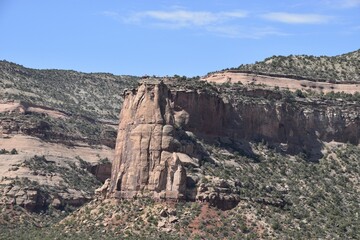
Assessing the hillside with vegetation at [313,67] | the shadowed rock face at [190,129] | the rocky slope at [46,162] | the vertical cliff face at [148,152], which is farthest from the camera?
the rocky slope at [46,162]

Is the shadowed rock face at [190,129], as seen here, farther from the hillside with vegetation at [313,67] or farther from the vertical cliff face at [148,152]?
the hillside with vegetation at [313,67]

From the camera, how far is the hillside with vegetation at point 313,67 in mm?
156250

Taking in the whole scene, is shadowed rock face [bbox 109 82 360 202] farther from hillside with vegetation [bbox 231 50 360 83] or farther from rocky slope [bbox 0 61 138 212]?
rocky slope [bbox 0 61 138 212]

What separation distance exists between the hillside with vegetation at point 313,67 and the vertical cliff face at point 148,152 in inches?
914

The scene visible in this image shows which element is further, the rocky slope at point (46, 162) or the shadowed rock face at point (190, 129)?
the rocky slope at point (46, 162)

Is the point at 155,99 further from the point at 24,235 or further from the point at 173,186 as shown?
the point at 24,235

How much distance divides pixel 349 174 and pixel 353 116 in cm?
863

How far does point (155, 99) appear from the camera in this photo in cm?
13112

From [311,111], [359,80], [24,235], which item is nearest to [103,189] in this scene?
[24,235]

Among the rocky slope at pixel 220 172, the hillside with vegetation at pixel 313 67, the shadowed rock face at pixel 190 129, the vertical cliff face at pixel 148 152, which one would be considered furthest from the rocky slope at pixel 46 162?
the vertical cliff face at pixel 148 152

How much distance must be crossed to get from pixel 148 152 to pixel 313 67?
3981 cm

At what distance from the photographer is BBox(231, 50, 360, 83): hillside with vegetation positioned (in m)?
156

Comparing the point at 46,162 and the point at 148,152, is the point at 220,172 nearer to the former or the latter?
the point at 148,152

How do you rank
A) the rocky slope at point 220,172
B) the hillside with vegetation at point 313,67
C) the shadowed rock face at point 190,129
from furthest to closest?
1. the hillside with vegetation at point 313,67
2. the shadowed rock face at point 190,129
3. the rocky slope at point 220,172
